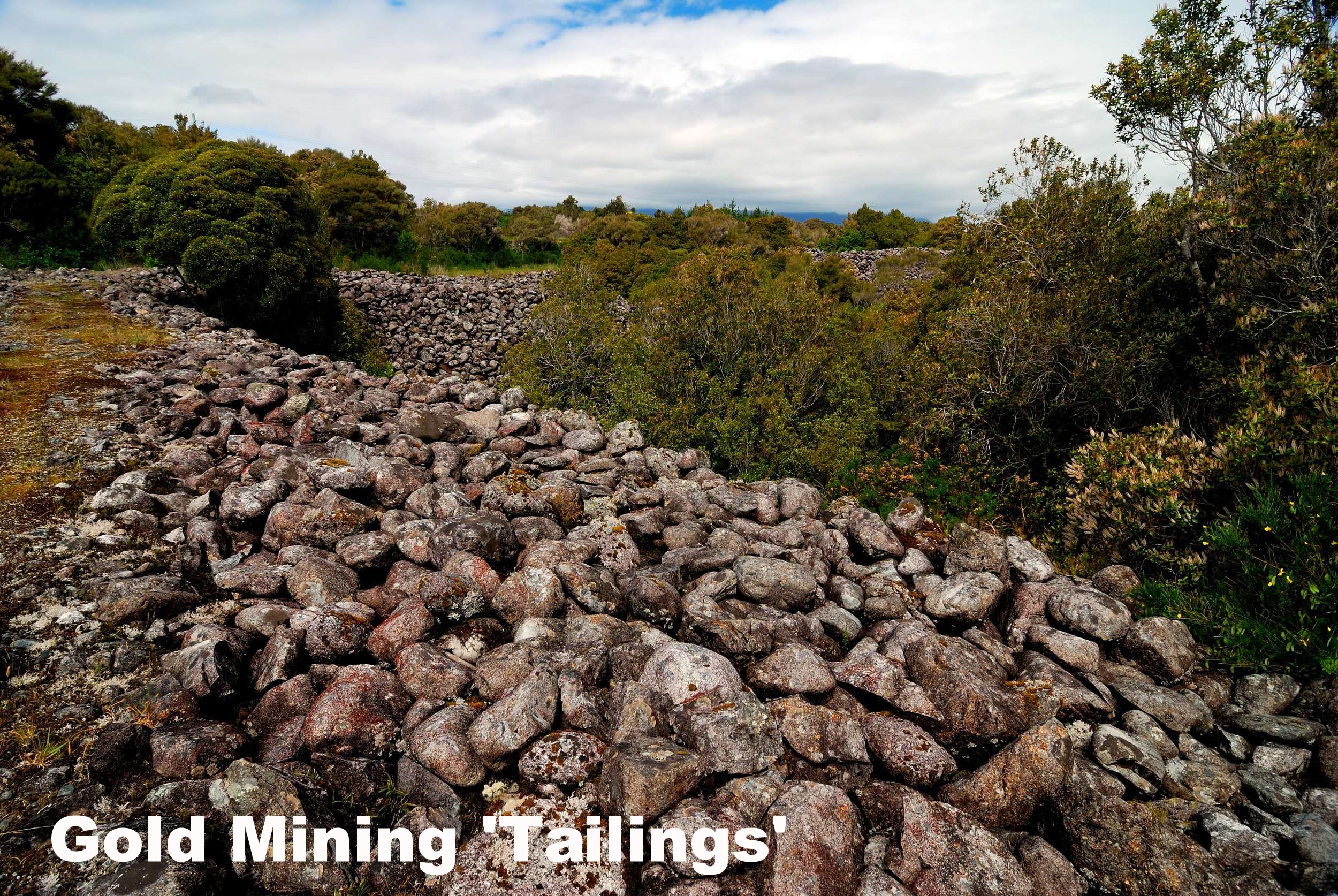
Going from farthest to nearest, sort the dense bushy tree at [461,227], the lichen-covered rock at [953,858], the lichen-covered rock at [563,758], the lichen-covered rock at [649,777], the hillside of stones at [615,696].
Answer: the dense bushy tree at [461,227], the lichen-covered rock at [563,758], the lichen-covered rock at [649,777], the hillside of stones at [615,696], the lichen-covered rock at [953,858]

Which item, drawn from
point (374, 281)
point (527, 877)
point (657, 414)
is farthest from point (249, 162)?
point (527, 877)

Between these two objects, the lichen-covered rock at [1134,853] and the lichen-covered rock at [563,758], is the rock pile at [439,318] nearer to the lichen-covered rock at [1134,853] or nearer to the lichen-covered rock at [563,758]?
the lichen-covered rock at [563,758]

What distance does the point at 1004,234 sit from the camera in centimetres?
1325

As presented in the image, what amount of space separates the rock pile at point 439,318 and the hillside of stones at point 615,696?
24.0m

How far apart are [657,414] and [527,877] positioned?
10.3 metres

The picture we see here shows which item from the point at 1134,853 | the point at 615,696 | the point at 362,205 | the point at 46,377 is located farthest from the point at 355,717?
the point at 362,205

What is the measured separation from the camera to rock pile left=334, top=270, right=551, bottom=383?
3212cm

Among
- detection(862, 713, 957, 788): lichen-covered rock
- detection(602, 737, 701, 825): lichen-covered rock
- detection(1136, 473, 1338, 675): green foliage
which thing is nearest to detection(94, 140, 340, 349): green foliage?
detection(602, 737, 701, 825): lichen-covered rock

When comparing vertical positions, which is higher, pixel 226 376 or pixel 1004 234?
pixel 1004 234

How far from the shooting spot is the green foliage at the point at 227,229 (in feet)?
61.6

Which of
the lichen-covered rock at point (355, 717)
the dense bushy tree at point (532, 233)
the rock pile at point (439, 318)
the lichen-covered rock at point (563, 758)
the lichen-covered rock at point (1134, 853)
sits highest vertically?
the dense bushy tree at point (532, 233)

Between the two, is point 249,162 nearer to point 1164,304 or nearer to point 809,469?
point 809,469

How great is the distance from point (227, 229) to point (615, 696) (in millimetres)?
20858

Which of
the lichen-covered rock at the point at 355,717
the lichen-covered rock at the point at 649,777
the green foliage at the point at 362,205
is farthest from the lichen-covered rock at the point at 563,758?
the green foliage at the point at 362,205
